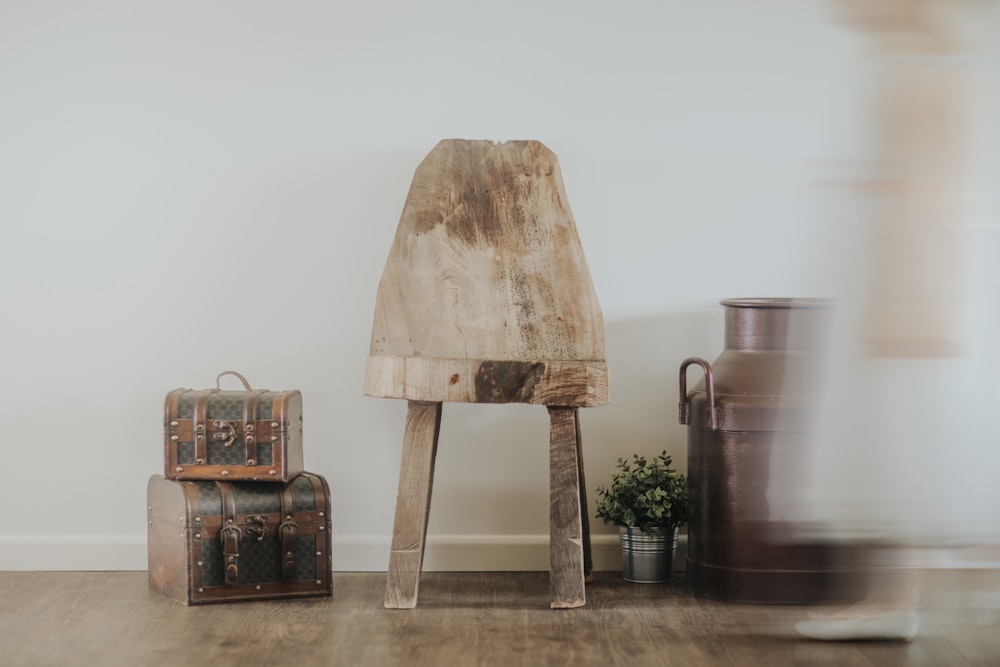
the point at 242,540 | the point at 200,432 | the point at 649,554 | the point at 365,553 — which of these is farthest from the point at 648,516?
the point at 200,432

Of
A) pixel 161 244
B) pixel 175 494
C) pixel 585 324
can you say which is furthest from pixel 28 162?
pixel 585 324

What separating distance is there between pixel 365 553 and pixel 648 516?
32.4 inches

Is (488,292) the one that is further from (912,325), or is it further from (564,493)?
(912,325)

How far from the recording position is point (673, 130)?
3.17 meters

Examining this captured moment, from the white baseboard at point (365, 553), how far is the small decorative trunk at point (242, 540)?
354 millimetres

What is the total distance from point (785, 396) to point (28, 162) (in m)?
2.21

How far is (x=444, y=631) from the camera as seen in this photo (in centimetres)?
245

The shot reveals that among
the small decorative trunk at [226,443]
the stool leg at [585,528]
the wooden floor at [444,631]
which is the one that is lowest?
the wooden floor at [444,631]

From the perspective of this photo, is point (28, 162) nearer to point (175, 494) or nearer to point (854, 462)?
point (175, 494)

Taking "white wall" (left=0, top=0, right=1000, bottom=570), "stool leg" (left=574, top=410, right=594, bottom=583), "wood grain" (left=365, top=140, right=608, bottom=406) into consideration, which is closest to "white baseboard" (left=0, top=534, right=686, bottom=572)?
"white wall" (left=0, top=0, right=1000, bottom=570)

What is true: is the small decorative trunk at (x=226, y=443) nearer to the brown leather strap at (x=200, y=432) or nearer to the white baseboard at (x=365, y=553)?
the brown leather strap at (x=200, y=432)

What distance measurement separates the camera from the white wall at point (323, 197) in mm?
3145

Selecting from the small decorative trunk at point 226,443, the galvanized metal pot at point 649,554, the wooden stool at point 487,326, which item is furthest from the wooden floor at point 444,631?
the small decorative trunk at point 226,443

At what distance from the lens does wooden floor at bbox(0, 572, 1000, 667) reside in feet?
7.28
